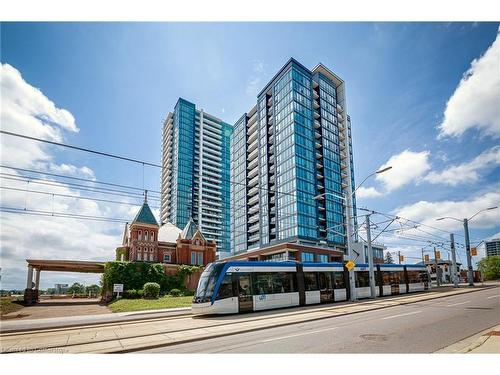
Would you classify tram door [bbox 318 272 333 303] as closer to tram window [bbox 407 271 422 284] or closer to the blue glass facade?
tram window [bbox 407 271 422 284]

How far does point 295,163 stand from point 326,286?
5555 cm

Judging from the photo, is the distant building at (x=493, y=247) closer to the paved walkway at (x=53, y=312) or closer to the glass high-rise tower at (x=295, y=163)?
the glass high-rise tower at (x=295, y=163)

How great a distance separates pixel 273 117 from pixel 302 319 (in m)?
78.5

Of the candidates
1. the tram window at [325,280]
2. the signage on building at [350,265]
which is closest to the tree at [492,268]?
the signage on building at [350,265]

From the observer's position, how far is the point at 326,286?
953 inches

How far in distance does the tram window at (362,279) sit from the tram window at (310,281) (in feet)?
18.7

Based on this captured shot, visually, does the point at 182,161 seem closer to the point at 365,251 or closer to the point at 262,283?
the point at 365,251

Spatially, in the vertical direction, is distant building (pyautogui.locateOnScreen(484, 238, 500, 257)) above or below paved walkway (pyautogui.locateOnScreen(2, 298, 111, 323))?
above

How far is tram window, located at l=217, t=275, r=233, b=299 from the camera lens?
59.1 feet

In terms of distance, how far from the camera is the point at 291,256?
6253cm

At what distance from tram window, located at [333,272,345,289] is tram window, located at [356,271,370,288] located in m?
2.01

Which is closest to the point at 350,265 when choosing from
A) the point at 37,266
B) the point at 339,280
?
the point at 339,280

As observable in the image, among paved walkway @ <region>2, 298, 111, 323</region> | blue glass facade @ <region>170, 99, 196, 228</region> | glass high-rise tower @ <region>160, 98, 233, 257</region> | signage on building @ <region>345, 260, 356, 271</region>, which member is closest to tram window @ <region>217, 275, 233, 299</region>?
signage on building @ <region>345, 260, 356, 271</region>
